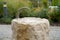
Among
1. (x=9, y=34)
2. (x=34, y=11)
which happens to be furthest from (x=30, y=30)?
(x=34, y=11)

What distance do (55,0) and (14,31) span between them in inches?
251

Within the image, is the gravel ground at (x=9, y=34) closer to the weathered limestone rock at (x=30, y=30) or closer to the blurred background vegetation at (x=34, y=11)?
the blurred background vegetation at (x=34, y=11)

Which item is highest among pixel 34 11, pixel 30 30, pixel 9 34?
pixel 30 30

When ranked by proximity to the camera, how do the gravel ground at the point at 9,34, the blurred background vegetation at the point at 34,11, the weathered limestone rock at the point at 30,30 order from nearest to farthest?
the weathered limestone rock at the point at 30,30 → the gravel ground at the point at 9,34 → the blurred background vegetation at the point at 34,11

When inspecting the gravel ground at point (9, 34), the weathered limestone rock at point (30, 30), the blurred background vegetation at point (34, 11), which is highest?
the weathered limestone rock at point (30, 30)

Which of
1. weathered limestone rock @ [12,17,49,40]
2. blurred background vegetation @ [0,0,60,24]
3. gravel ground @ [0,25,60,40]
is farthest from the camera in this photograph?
blurred background vegetation @ [0,0,60,24]

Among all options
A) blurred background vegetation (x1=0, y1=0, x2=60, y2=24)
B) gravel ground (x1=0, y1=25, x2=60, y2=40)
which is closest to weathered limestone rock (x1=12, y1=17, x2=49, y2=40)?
gravel ground (x1=0, y1=25, x2=60, y2=40)

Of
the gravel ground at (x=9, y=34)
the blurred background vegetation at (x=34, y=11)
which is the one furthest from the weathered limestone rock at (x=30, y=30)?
the blurred background vegetation at (x=34, y=11)

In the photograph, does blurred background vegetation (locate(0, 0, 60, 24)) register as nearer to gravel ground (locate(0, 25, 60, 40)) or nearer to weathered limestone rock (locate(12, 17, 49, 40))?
gravel ground (locate(0, 25, 60, 40))

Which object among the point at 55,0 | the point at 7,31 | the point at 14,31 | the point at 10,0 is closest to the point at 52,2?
the point at 55,0

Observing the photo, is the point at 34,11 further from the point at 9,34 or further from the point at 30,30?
the point at 30,30

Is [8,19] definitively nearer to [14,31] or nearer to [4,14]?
[4,14]

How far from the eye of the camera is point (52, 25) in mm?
8312

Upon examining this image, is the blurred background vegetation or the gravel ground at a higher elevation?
the blurred background vegetation
